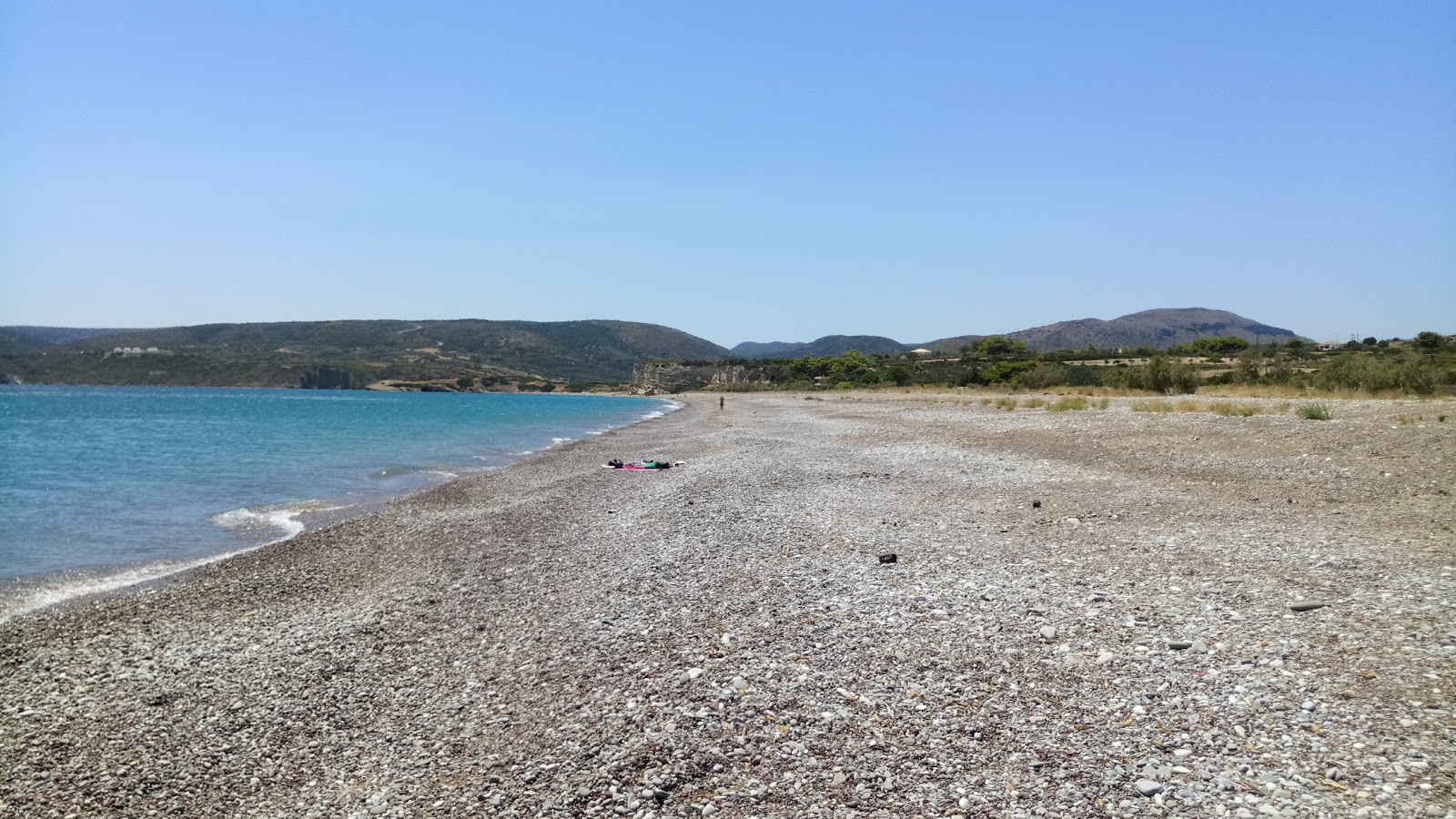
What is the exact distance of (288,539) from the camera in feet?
43.5

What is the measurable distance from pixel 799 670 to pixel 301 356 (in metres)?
177

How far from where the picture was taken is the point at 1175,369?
43125 mm

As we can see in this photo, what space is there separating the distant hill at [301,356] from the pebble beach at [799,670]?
14745cm

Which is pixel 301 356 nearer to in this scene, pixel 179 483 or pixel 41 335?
pixel 41 335

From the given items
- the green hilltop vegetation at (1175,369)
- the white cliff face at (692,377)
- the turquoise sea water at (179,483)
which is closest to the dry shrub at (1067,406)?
the green hilltop vegetation at (1175,369)

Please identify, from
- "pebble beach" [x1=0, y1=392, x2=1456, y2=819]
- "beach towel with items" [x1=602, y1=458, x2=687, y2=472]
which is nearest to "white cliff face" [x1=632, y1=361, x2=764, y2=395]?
"beach towel with items" [x1=602, y1=458, x2=687, y2=472]

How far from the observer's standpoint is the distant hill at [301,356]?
140 meters

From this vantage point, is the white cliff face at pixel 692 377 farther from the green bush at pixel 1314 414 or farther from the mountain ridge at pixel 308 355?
the green bush at pixel 1314 414

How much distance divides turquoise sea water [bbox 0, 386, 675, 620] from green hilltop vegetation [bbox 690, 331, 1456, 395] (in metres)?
32.5

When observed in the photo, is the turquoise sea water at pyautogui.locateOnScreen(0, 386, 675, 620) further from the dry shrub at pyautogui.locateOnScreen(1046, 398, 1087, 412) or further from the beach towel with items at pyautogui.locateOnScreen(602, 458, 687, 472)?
the dry shrub at pyautogui.locateOnScreen(1046, 398, 1087, 412)

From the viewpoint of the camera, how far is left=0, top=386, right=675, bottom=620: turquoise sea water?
11945 mm

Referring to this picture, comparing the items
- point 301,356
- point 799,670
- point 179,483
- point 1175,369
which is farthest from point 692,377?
point 799,670

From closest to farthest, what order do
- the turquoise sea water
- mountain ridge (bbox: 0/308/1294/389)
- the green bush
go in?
the turquoise sea water < the green bush < mountain ridge (bbox: 0/308/1294/389)

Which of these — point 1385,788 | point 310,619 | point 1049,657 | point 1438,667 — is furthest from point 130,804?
point 1438,667
